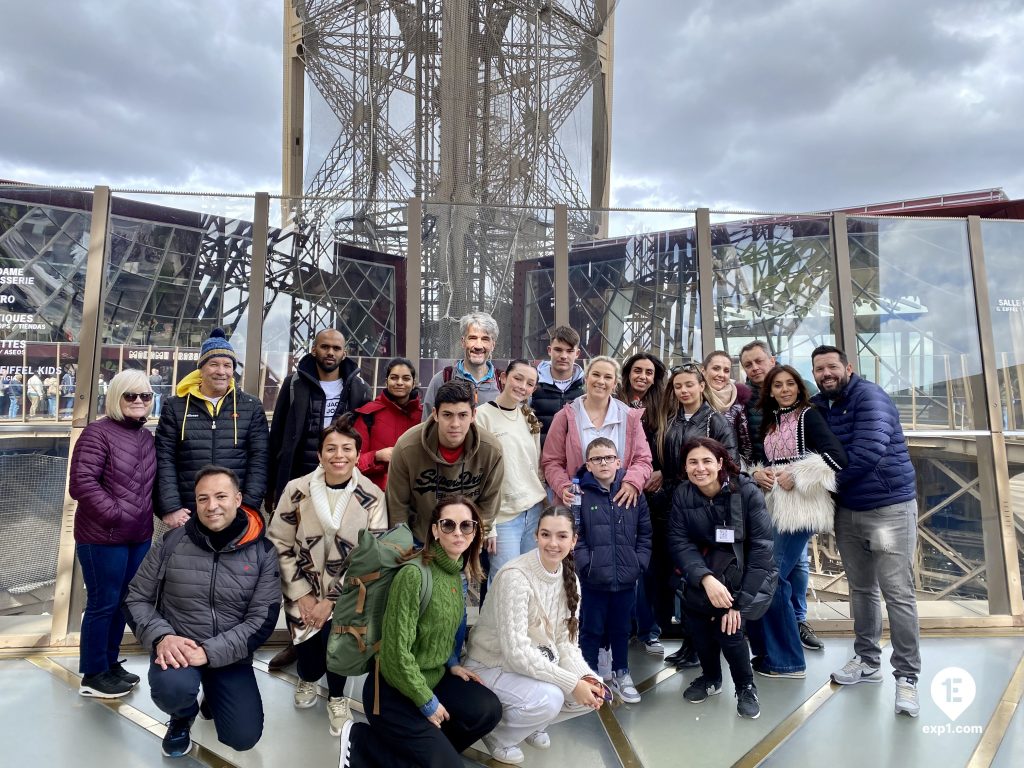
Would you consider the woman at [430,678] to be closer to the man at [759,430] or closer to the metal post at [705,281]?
the man at [759,430]

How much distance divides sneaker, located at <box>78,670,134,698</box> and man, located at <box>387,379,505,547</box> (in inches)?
53.1

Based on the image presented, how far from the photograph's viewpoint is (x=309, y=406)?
265 cm

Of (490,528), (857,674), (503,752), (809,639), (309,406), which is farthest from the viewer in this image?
(809,639)

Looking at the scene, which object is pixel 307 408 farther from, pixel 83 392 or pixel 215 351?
pixel 83 392

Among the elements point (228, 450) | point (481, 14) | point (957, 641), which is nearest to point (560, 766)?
point (228, 450)

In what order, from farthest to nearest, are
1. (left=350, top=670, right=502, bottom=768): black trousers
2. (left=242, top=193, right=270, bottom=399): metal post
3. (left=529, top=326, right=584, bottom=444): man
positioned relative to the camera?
(left=242, top=193, right=270, bottom=399): metal post → (left=529, top=326, right=584, bottom=444): man → (left=350, top=670, right=502, bottom=768): black trousers

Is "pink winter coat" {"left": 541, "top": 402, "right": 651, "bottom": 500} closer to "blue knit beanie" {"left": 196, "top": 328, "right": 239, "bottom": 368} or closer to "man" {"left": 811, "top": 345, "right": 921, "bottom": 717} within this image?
"man" {"left": 811, "top": 345, "right": 921, "bottom": 717}

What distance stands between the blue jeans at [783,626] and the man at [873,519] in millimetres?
174

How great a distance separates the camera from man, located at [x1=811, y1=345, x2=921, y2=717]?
→ 2.43 metres

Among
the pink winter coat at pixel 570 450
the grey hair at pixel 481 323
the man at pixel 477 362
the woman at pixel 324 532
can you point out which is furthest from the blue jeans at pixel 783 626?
the woman at pixel 324 532

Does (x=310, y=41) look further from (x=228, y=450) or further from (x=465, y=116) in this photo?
(x=228, y=450)

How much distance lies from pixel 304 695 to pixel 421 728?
2.61ft

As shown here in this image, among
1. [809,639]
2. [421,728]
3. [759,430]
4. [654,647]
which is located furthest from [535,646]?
[809,639]

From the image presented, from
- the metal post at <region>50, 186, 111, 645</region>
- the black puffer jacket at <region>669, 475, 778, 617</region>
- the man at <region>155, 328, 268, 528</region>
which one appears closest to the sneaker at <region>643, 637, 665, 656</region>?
the black puffer jacket at <region>669, 475, 778, 617</region>
